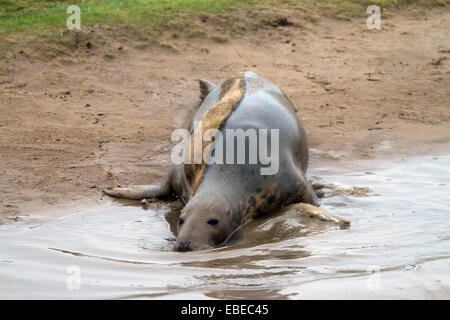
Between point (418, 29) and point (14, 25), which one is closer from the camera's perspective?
point (14, 25)

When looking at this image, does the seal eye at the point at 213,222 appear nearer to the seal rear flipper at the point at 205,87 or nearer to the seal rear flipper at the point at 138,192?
the seal rear flipper at the point at 138,192

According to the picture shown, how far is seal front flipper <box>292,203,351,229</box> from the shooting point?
571 centimetres

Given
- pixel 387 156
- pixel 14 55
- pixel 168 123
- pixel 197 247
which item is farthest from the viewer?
pixel 14 55

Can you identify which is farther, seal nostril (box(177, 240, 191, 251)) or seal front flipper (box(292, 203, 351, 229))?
seal front flipper (box(292, 203, 351, 229))

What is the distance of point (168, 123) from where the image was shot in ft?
31.1

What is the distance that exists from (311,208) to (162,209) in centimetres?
170

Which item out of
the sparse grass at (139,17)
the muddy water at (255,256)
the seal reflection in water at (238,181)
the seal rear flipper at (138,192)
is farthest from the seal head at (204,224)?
the sparse grass at (139,17)

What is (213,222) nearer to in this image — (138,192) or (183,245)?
(183,245)

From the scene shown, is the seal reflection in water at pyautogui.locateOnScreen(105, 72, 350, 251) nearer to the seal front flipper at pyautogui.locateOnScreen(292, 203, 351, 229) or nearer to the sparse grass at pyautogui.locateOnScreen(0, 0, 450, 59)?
the seal front flipper at pyautogui.locateOnScreen(292, 203, 351, 229)

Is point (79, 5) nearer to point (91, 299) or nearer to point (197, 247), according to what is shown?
point (197, 247)

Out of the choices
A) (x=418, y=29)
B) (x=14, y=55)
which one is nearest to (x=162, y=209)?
(x=14, y=55)

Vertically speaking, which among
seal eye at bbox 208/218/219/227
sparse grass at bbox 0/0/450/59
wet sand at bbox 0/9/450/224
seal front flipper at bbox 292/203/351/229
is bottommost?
seal front flipper at bbox 292/203/351/229

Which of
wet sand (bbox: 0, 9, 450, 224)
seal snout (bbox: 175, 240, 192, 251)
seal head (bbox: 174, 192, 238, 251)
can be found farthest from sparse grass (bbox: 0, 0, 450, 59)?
seal snout (bbox: 175, 240, 192, 251)

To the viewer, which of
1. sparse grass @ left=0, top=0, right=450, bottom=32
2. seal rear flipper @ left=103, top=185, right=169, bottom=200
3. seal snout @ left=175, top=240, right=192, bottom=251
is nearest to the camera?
seal snout @ left=175, top=240, right=192, bottom=251
